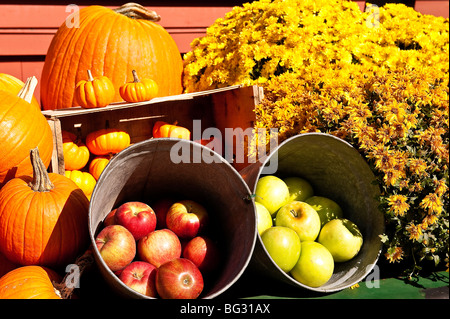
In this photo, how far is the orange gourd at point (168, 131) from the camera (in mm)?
2799

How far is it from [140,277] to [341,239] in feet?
3.17

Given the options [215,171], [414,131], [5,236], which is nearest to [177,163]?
[215,171]

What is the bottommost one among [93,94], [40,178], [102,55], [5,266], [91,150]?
[5,266]

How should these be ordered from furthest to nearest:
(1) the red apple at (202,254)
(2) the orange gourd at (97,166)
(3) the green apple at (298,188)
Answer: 1. (2) the orange gourd at (97,166)
2. (3) the green apple at (298,188)
3. (1) the red apple at (202,254)

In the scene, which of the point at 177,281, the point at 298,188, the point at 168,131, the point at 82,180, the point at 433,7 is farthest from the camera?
the point at 433,7

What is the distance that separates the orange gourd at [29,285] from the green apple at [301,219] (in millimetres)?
1060

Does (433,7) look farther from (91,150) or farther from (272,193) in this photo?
(91,150)

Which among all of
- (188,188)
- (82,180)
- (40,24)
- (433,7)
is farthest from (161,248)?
(433,7)

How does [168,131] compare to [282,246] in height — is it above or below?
above

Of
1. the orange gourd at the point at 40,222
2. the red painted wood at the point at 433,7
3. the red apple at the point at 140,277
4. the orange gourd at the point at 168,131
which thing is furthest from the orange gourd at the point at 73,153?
the red painted wood at the point at 433,7

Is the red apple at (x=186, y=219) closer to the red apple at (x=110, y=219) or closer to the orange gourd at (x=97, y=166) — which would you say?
the red apple at (x=110, y=219)

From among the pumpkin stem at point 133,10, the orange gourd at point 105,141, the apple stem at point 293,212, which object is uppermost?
the pumpkin stem at point 133,10

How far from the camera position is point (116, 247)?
162 cm

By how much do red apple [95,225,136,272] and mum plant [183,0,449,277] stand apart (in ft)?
3.60
